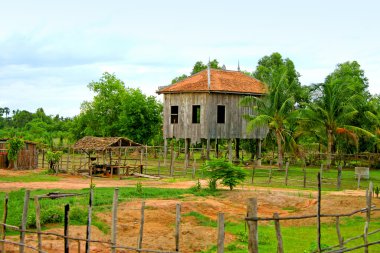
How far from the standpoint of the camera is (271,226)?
1731 centimetres

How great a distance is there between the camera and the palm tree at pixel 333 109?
111ft

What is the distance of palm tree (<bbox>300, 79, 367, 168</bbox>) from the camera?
33.9 metres

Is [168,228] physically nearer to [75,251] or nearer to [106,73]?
[75,251]

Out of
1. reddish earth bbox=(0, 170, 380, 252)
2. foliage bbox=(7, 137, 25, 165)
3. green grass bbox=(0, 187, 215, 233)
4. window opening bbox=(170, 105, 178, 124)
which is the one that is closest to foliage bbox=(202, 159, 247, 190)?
reddish earth bbox=(0, 170, 380, 252)

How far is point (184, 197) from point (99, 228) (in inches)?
236

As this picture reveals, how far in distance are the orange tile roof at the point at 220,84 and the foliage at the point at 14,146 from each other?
373 inches

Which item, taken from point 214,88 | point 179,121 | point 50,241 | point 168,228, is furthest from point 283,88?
point 50,241

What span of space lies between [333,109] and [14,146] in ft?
67.4

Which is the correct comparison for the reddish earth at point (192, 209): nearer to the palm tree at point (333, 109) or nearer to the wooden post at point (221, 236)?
the wooden post at point (221, 236)

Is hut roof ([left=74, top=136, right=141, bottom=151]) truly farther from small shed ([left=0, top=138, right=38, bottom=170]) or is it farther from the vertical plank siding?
small shed ([left=0, top=138, right=38, bottom=170])

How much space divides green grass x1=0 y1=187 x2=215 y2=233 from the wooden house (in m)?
11.8

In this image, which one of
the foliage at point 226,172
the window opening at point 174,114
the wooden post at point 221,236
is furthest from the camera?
the window opening at point 174,114

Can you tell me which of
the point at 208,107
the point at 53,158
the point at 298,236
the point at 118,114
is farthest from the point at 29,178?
the point at 118,114

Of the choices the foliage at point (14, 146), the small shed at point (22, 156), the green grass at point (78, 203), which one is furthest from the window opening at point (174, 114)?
the green grass at point (78, 203)
